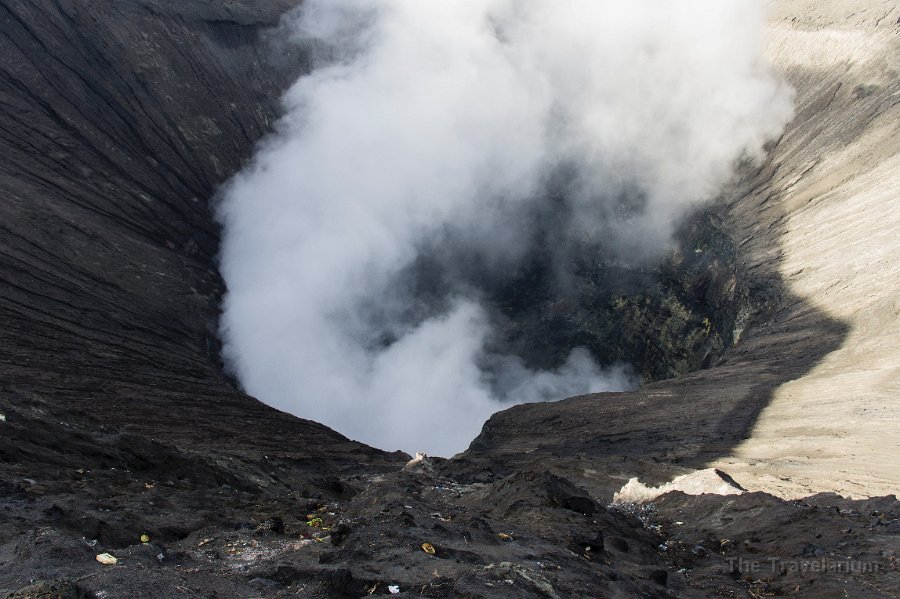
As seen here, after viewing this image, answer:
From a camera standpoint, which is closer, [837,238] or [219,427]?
[219,427]

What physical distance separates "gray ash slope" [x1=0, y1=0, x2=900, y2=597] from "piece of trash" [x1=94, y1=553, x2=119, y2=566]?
15cm

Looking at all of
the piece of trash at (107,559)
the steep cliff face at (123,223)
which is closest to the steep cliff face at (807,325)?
the steep cliff face at (123,223)

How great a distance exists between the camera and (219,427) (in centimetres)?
2177

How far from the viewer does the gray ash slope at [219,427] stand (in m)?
8.06

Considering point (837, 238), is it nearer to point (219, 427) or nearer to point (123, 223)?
point (219, 427)

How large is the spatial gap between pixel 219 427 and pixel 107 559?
49.7 feet

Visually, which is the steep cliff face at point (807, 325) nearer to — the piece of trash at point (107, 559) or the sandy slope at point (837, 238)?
the sandy slope at point (837, 238)

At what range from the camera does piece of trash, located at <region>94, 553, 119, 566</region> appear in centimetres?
701

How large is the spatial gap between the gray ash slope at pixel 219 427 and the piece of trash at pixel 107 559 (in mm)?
151

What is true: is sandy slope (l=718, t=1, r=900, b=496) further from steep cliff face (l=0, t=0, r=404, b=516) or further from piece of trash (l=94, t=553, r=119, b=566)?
piece of trash (l=94, t=553, r=119, b=566)

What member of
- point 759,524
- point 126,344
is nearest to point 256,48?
point 126,344

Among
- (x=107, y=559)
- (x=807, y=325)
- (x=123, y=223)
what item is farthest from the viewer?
(x=123, y=223)

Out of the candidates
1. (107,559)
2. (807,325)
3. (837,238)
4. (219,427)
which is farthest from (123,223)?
(107,559)

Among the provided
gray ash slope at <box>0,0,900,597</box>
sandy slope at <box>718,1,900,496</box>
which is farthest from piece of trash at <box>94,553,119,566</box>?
sandy slope at <box>718,1,900,496</box>
